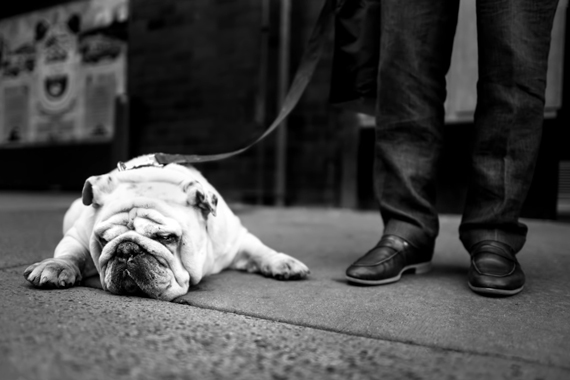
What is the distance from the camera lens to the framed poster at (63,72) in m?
5.65

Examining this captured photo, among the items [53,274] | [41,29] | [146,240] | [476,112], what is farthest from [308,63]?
[41,29]

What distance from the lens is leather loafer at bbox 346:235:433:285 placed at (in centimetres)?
148

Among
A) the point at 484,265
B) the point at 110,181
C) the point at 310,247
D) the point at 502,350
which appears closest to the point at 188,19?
the point at 310,247

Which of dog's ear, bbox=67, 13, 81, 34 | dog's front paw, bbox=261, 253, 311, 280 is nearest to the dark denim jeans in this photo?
dog's front paw, bbox=261, 253, 311, 280

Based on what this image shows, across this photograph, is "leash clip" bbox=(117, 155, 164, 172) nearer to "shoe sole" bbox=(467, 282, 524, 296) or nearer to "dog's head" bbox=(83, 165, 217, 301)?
"dog's head" bbox=(83, 165, 217, 301)

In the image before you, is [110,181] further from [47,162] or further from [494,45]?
[47,162]

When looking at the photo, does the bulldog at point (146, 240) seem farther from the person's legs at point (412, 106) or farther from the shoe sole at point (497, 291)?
the shoe sole at point (497, 291)

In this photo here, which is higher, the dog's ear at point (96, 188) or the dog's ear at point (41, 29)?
the dog's ear at point (41, 29)

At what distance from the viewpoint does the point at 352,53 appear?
183 centimetres

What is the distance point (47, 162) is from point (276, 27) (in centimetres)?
373

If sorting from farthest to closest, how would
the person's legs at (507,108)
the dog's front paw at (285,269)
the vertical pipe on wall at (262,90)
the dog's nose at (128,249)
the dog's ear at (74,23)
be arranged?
1. the dog's ear at (74,23)
2. the vertical pipe on wall at (262,90)
3. the dog's front paw at (285,269)
4. the person's legs at (507,108)
5. the dog's nose at (128,249)

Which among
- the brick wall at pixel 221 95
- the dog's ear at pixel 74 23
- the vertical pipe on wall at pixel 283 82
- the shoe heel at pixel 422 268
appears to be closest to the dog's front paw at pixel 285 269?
the shoe heel at pixel 422 268

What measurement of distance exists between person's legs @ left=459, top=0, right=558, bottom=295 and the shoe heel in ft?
0.59

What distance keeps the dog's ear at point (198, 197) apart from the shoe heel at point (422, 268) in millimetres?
701
